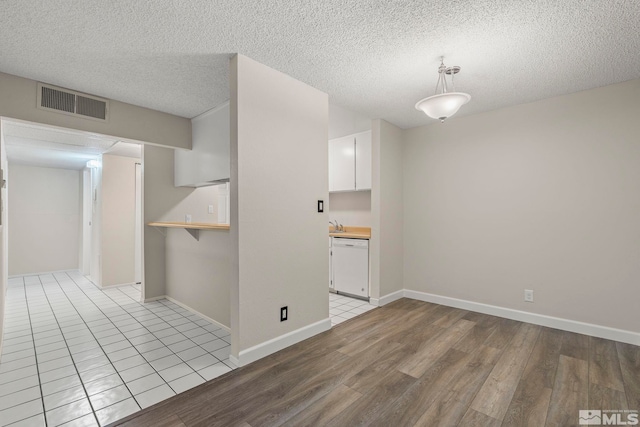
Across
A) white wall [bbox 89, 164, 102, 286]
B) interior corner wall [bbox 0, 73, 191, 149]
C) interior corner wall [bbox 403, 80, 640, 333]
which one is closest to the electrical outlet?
interior corner wall [bbox 403, 80, 640, 333]

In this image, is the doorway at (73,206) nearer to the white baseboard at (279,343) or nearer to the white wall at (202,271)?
the white wall at (202,271)

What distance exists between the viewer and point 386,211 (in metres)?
3.82

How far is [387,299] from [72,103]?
413 centimetres

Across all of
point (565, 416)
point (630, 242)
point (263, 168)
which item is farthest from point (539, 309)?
point (263, 168)

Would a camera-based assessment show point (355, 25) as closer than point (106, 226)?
Yes

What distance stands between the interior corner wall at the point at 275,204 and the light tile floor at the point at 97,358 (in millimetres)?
490

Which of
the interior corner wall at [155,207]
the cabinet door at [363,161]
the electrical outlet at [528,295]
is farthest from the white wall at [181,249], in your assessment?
the electrical outlet at [528,295]

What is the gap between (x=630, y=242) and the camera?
2.61m

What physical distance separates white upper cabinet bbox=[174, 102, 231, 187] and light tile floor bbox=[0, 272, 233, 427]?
5.58 feet

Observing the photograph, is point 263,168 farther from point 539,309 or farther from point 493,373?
point 539,309

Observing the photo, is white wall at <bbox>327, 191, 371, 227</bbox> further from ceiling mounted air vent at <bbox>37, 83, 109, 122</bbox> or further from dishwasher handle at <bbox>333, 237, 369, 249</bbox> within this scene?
ceiling mounted air vent at <bbox>37, 83, 109, 122</bbox>

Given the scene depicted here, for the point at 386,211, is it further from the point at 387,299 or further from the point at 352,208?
the point at 387,299

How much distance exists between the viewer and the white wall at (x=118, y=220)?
4637mm

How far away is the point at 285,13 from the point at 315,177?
1.41 meters
